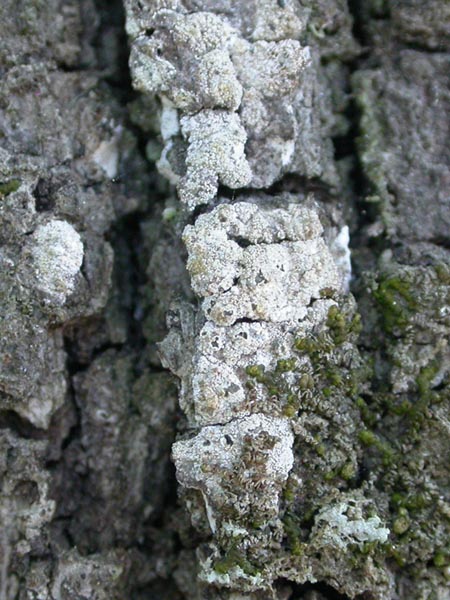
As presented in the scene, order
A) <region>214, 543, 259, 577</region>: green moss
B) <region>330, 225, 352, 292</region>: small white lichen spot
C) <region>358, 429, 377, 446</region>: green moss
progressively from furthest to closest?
1. <region>330, 225, 352, 292</region>: small white lichen spot
2. <region>358, 429, 377, 446</region>: green moss
3. <region>214, 543, 259, 577</region>: green moss

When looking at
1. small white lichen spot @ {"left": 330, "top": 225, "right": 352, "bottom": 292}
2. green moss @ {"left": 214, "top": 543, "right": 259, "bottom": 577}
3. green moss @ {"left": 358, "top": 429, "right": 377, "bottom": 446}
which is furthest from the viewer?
small white lichen spot @ {"left": 330, "top": 225, "right": 352, "bottom": 292}

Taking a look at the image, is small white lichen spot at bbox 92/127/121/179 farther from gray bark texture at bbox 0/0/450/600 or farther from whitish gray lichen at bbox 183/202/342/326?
whitish gray lichen at bbox 183/202/342/326

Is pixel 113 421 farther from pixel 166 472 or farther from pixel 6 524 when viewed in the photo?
pixel 6 524

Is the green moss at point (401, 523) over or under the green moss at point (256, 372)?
under

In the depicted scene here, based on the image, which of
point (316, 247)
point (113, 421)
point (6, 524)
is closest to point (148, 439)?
point (113, 421)

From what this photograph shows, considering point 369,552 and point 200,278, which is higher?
point 200,278

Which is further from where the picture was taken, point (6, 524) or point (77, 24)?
point (77, 24)

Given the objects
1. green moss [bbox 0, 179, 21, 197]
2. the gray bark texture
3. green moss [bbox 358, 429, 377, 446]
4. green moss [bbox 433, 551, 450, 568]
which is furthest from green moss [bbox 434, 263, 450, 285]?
green moss [bbox 0, 179, 21, 197]

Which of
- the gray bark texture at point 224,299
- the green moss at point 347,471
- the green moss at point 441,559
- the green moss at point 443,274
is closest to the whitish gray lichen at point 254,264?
the gray bark texture at point 224,299

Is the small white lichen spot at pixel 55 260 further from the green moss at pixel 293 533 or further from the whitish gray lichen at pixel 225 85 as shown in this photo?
the green moss at pixel 293 533
